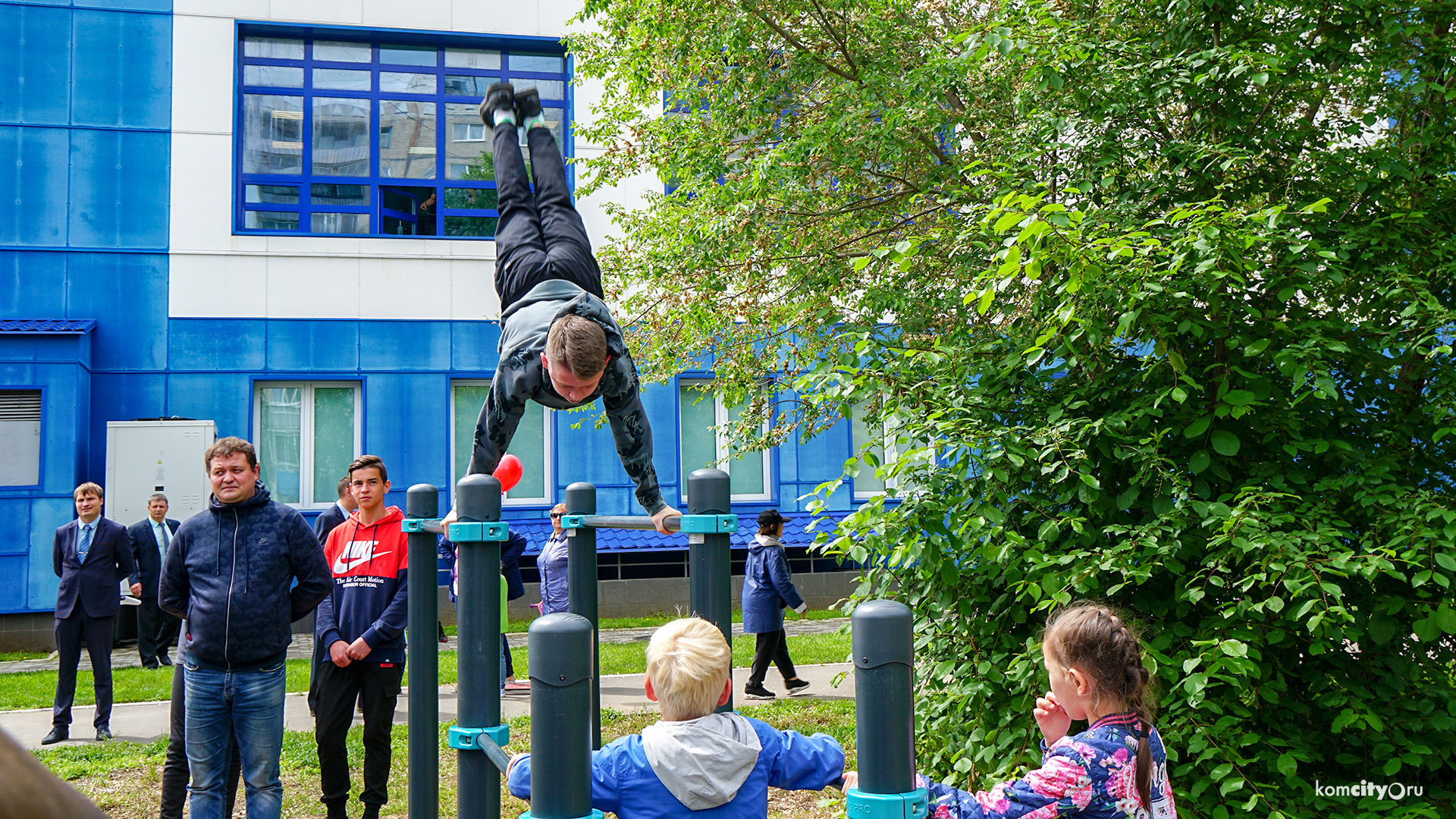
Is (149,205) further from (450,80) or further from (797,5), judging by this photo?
(797,5)

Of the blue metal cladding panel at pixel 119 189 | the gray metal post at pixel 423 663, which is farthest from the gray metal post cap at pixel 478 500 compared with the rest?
the blue metal cladding panel at pixel 119 189

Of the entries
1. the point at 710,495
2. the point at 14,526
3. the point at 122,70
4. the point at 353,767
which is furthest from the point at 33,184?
the point at 710,495

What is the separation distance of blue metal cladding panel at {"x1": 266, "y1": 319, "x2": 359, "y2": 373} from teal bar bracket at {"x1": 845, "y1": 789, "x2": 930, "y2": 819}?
42.6 feet

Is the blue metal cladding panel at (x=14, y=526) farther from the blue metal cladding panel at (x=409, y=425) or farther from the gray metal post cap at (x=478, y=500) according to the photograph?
the gray metal post cap at (x=478, y=500)

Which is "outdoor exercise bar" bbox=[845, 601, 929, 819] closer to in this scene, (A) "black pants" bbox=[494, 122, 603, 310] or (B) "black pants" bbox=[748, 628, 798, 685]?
(A) "black pants" bbox=[494, 122, 603, 310]

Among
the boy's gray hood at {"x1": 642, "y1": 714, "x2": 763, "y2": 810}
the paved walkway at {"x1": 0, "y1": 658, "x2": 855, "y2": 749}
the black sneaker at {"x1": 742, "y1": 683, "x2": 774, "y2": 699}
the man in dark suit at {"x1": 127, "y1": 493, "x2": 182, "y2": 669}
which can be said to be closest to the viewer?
the boy's gray hood at {"x1": 642, "y1": 714, "x2": 763, "y2": 810}

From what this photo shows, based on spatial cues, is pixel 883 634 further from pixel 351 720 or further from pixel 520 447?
pixel 520 447

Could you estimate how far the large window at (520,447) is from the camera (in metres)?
14.6

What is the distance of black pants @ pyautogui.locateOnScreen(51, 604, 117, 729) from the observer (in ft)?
25.4

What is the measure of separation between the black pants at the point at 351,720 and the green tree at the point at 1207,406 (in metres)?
2.88

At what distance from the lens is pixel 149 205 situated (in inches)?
535

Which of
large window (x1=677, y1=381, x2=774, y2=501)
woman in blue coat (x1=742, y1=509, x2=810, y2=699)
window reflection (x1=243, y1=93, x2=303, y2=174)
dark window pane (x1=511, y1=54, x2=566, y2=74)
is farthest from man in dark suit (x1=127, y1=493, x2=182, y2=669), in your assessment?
dark window pane (x1=511, y1=54, x2=566, y2=74)

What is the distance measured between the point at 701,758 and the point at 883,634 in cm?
57

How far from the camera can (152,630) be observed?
36.7ft
